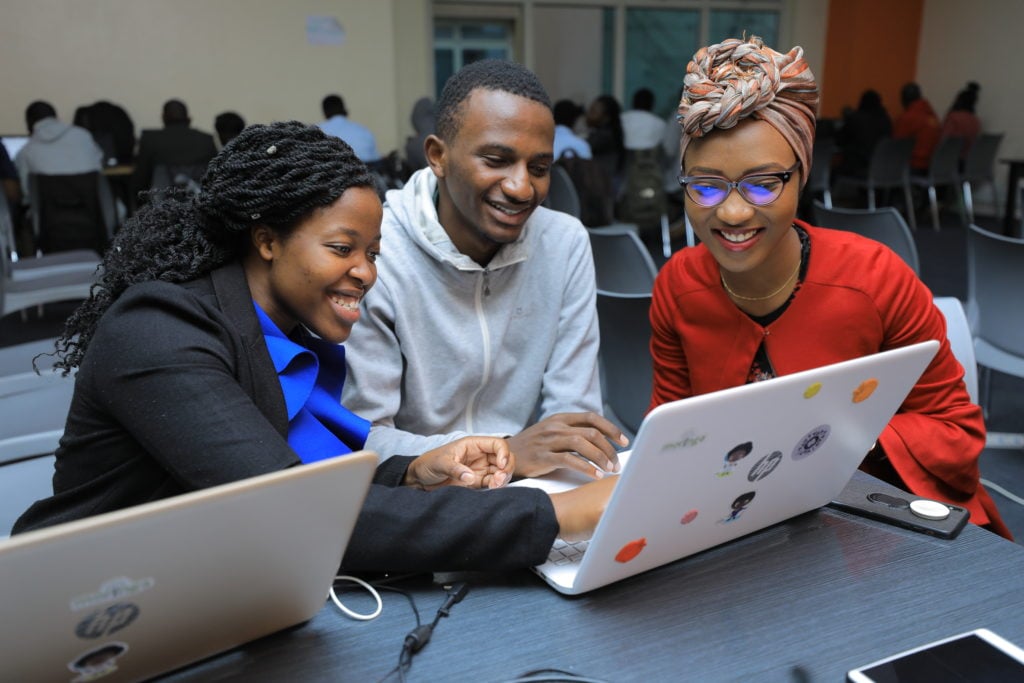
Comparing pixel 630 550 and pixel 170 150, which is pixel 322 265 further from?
pixel 170 150

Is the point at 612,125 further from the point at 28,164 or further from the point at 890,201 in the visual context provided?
the point at 28,164

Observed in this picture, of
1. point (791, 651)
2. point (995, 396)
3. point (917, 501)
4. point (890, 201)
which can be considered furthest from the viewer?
point (890, 201)

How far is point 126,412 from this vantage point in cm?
87

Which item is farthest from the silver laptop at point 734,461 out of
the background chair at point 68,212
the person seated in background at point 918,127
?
the person seated in background at point 918,127

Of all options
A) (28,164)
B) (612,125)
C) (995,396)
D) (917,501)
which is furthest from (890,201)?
(917,501)

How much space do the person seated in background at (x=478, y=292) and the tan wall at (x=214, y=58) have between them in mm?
5798

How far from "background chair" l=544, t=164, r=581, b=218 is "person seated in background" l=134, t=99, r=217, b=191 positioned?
2.60m

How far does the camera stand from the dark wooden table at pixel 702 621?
78 cm

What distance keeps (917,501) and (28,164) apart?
5761mm

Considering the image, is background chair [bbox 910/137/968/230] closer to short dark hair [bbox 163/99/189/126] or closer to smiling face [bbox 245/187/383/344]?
short dark hair [bbox 163/99/189/126]

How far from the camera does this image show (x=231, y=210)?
1051 millimetres

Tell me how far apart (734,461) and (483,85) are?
87 cm

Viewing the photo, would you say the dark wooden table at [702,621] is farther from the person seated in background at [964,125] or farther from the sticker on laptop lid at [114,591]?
the person seated in background at [964,125]

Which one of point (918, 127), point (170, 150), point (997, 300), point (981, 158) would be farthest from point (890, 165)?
point (170, 150)
